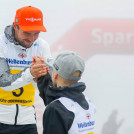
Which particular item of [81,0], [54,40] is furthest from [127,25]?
[54,40]

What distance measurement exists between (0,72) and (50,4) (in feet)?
6.80

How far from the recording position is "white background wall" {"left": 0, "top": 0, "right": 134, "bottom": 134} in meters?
3.92

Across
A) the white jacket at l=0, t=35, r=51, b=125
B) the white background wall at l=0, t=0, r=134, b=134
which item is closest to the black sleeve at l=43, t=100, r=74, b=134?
the white jacket at l=0, t=35, r=51, b=125

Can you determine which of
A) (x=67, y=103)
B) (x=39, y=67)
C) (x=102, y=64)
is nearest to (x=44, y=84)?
(x=39, y=67)

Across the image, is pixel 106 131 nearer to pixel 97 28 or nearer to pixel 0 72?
pixel 97 28

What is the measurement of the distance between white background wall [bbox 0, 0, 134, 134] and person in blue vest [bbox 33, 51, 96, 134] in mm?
2393

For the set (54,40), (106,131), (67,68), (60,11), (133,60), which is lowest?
(106,131)

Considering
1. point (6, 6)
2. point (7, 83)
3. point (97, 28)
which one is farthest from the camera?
point (97, 28)

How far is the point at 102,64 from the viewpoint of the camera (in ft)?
13.3

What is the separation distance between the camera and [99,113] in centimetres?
400

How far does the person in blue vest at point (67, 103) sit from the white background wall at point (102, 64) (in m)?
2.39

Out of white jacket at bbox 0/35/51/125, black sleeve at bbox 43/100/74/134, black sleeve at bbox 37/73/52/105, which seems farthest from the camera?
white jacket at bbox 0/35/51/125

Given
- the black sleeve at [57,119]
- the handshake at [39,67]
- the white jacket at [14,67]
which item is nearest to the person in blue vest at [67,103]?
the black sleeve at [57,119]

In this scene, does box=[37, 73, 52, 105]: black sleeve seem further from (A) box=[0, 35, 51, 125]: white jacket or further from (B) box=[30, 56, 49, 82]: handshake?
(A) box=[0, 35, 51, 125]: white jacket
